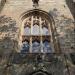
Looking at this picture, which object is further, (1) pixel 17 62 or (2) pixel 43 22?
(2) pixel 43 22

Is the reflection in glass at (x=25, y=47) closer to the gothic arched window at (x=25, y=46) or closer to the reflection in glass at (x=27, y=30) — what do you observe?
the gothic arched window at (x=25, y=46)

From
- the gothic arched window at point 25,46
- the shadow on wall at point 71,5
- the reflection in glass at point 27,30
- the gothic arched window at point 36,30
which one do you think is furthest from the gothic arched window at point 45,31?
the shadow on wall at point 71,5

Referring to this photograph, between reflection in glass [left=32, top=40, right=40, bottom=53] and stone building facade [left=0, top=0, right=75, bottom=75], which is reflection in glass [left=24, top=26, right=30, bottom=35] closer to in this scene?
stone building facade [left=0, top=0, right=75, bottom=75]

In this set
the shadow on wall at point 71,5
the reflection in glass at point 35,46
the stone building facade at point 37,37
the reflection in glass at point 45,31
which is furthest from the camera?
the shadow on wall at point 71,5

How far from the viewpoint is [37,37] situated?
842 cm

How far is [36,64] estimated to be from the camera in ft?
22.6

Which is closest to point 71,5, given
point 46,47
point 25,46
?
point 46,47

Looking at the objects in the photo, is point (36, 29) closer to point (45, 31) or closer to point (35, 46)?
point (45, 31)

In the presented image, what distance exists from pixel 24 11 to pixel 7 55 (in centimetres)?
277

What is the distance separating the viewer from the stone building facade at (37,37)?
6.80 meters

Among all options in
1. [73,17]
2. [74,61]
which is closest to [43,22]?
[73,17]

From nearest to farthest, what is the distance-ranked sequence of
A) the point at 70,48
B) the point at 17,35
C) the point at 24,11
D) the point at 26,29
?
the point at 70,48 → the point at 17,35 → the point at 26,29 → the point at 24,11

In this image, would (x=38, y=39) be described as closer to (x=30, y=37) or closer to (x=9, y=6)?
(x=30, y=37)

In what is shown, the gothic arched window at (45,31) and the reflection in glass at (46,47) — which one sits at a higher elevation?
the gothic arched window at (45,31)
